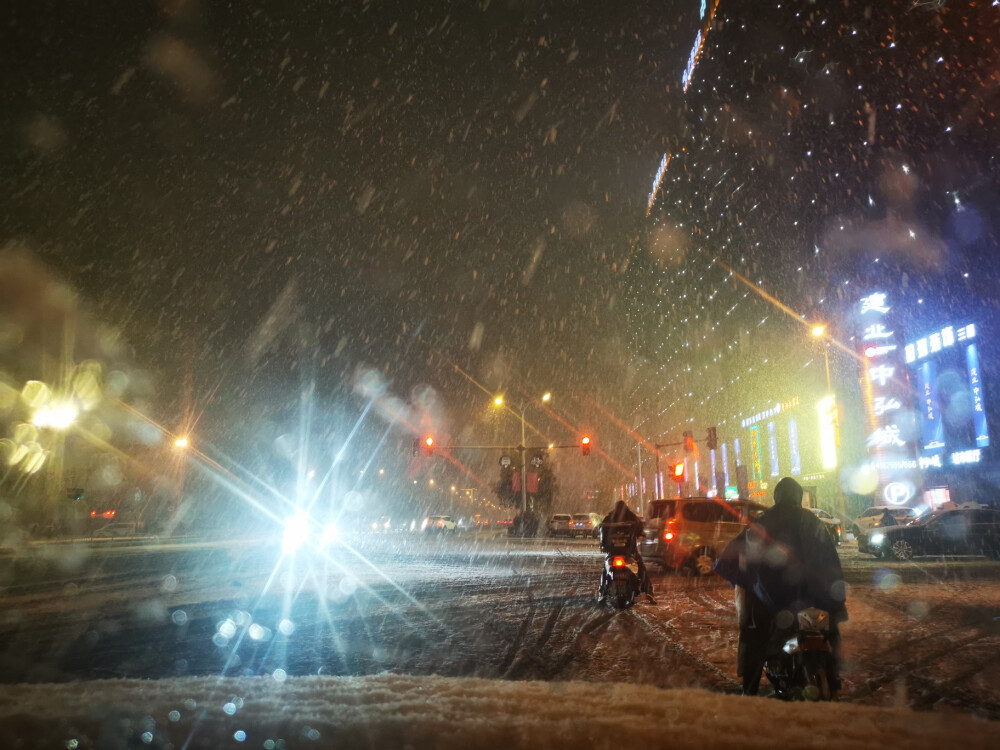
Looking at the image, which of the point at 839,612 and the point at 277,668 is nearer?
the point at 839,612

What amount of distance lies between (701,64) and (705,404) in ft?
147

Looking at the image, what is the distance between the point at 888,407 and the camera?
137 feet

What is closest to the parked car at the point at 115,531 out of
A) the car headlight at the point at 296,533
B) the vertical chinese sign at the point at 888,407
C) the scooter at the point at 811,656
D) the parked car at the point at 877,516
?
the car headlight at the point at 296,533

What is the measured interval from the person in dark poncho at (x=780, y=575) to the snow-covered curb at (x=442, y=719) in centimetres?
50

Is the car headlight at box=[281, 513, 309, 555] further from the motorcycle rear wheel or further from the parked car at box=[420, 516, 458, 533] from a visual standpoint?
the motorcycle rear wheel

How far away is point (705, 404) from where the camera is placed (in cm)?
10194

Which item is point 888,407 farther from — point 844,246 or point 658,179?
point 658,179

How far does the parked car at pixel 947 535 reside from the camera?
19.8m

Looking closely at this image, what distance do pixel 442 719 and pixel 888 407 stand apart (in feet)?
144

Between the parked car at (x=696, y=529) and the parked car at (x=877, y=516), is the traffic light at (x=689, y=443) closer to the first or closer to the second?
the parked car at (x=877, y=516)

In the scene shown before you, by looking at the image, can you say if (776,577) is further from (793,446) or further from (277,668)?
(793,446)

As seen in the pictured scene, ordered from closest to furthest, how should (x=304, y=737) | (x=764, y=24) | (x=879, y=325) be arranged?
(x=304, y=737), (x=879, y=325), (x=764, y=24)

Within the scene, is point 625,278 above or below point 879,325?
above

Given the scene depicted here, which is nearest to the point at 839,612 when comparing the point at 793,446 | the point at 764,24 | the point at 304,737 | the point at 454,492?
the point at 304,737
